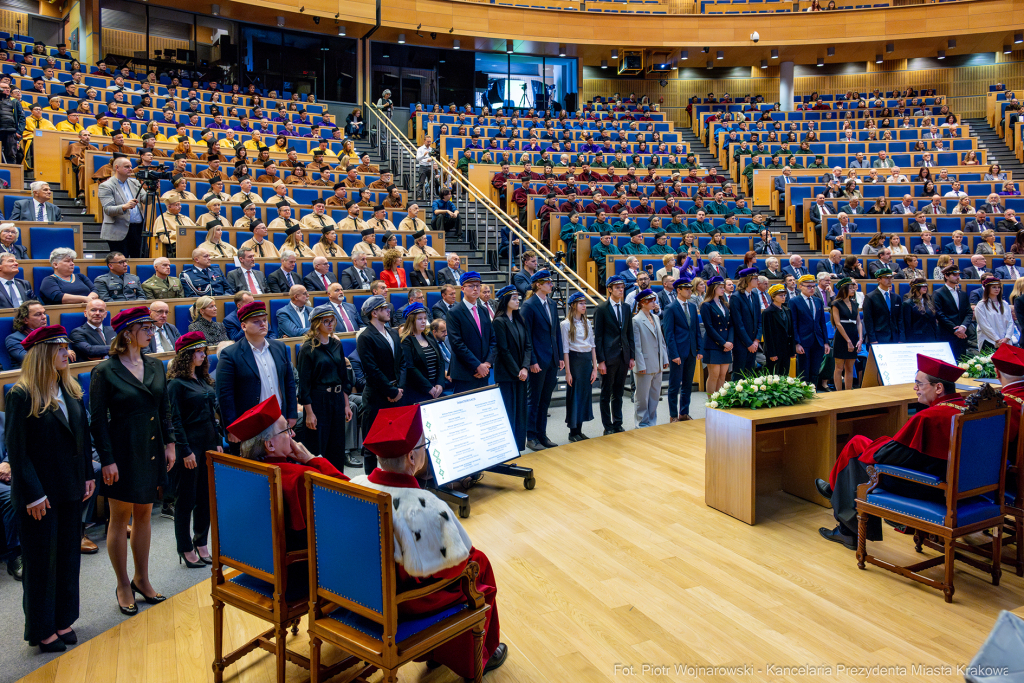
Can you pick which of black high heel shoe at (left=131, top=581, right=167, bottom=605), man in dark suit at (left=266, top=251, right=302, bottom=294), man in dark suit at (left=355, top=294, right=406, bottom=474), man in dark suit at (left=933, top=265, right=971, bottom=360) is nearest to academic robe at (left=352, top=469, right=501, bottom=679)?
black high heel shoe at (left=131, top=581, right=167, bottom=605)

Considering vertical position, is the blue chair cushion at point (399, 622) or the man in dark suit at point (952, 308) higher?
the man in dark suit at point (952, 308)

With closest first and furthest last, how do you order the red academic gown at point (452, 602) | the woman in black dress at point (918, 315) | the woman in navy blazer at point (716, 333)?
the red academic gown at point (452, 602) → the woman in navy blazer at point (716, 333) → the woman in black dress at point (918, 315)

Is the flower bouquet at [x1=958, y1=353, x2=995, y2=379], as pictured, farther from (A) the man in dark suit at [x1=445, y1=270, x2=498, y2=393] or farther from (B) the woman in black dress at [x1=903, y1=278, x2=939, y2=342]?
(A) the man in dark suit at [x1=445, y1=270, x2=498, y2=393]

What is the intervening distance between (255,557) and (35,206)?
6.51m

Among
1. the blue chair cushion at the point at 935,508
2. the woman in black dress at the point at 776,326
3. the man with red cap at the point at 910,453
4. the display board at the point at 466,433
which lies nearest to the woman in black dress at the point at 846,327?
the woman in black dress at the point at 776,326

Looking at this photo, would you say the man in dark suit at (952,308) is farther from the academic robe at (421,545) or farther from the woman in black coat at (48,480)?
the woman in black coat at (48,480)

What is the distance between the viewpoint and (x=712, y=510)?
13.8 feet

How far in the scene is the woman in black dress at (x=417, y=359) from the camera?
4.84 metres

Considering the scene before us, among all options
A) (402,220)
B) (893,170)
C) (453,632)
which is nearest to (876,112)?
(893,170)

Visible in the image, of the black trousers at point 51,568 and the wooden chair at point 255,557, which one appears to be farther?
the black trousers at point 51,568

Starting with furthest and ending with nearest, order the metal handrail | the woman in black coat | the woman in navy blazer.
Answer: the metal handrail → the woman in navy blazer → the woman in black coat

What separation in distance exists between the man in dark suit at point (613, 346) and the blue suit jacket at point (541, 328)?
1.75ft

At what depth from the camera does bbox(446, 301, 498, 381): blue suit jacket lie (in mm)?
5316

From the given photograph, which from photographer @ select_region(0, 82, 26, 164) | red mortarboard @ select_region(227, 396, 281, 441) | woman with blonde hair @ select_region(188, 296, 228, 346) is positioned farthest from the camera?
photographer @ select_region(0, 82, 26, 164)
